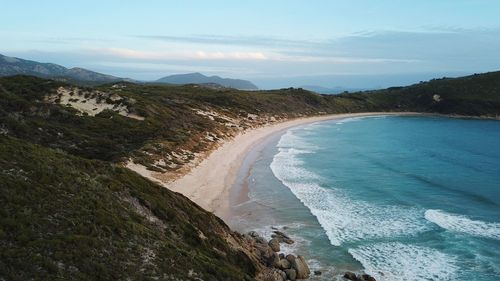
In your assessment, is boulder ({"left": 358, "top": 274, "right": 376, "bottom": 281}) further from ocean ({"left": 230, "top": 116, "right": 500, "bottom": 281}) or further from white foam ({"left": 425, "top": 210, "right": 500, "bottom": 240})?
white foam ({"left": 425, "top": 210, "right": 500, "bottom": 240})

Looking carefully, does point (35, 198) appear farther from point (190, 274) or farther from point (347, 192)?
point (347, 192)

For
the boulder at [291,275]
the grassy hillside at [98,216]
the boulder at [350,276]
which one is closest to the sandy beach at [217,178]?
the grassy hillside at [98,216]

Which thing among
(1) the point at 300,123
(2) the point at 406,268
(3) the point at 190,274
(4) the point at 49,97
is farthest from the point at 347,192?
(1) the point at 300,123

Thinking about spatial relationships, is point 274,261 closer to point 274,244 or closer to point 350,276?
point 274,244

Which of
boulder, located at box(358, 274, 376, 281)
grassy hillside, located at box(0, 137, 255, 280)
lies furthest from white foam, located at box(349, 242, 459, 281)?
grassy hillside, located at box(0, 137, 255, 280)

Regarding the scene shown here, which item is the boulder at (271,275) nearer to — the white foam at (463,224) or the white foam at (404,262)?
the white foam at (404,262)
